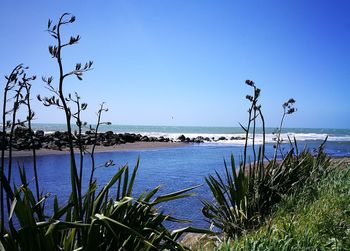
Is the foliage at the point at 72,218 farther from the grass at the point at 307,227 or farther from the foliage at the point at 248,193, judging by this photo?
the foliage at the point at 248,193

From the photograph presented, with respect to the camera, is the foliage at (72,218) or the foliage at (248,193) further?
the foliage at (248,193)

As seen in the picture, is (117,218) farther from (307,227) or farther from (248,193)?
(248,193)

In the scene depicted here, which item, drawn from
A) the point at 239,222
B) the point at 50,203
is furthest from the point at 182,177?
the point at 239,222

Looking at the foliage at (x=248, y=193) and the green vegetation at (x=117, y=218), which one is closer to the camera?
the green vegetation at (x=117, y=218)

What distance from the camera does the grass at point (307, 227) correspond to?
3078 mm

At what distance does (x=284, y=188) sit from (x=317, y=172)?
1.22 m

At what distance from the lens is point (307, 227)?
12.2 ft

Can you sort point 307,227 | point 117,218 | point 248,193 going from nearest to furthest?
point 117,218 < point 307,227 < point 248,193

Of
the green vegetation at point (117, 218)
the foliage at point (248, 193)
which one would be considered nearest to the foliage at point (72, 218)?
the green vegetation at point (117, 218)

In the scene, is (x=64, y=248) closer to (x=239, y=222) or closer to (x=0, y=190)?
(x=0, y=190)

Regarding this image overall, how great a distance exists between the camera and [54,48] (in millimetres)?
2506

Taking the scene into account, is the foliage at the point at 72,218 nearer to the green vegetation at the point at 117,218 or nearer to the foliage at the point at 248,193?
the green vegetation at the point at 117,218

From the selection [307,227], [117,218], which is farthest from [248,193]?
[117,218]

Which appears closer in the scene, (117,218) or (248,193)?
(117,218)
